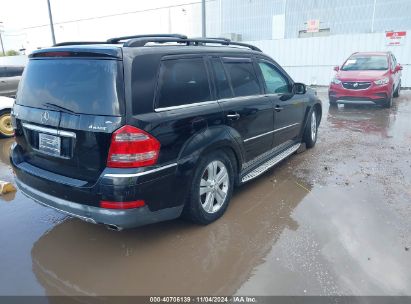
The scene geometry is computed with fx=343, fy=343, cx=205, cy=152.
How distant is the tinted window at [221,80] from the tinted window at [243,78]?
4.2 inches

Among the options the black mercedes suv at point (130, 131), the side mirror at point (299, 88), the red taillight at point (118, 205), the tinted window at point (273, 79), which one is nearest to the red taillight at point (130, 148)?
the black mercedes suv at point (130, 131)

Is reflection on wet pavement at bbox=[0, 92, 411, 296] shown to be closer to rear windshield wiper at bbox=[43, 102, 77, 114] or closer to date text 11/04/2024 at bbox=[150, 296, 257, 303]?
date text 11/04/2024 at bbox=[150, 296, 257, 303]

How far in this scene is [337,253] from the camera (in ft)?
10.2

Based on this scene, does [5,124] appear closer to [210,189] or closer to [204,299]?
[210,189]

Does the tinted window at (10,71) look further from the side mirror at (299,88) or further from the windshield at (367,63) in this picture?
the windshield at (367,63)

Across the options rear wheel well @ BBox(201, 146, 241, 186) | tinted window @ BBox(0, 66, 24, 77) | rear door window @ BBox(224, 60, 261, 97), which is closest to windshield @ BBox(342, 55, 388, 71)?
rear door window @ BBox(224, 60, 261, 97)

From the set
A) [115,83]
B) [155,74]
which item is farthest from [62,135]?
[155,74]

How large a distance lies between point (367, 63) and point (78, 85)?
10.4 m

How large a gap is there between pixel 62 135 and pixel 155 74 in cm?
95

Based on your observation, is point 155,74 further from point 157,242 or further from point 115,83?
point 157,242

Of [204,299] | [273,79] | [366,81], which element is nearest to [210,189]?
[204,299]

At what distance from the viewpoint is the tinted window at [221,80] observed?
369 cm

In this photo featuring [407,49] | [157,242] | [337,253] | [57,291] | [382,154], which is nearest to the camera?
[57,291]

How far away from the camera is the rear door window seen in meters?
3.94
